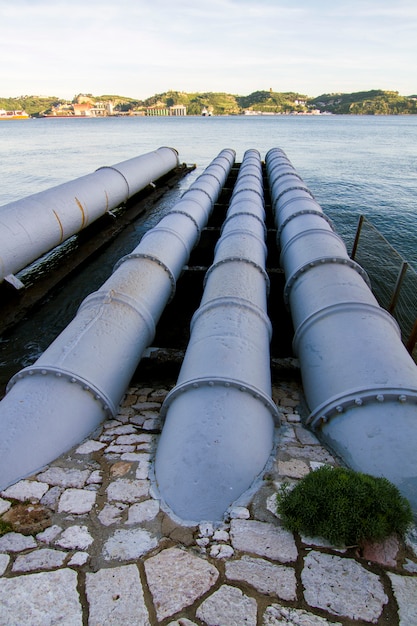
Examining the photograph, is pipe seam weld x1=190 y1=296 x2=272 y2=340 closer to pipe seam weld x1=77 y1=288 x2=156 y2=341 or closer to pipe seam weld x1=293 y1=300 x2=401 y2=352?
pipe seam weld x1=293 y1=300 x2=401 y2=352

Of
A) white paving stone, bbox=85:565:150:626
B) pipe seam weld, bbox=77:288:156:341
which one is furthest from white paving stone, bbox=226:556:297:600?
pipe seam weld, bbox=77:288:156:341

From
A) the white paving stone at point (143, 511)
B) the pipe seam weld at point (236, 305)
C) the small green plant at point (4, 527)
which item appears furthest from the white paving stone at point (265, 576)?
the pipe seam weld at point (236, 305)

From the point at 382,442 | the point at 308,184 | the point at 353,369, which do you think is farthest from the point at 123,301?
the point at 308,184

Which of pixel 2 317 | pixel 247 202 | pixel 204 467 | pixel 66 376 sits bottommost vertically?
pixel 2 317

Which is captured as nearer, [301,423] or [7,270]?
[301,423]

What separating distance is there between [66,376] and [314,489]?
360 cm

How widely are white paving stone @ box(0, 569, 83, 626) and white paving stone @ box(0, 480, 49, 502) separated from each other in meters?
1.00

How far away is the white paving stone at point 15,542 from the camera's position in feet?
12.6

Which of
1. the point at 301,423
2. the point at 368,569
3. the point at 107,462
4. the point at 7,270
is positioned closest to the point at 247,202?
the point at 7,270

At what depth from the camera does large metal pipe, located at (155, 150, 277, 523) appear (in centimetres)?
424

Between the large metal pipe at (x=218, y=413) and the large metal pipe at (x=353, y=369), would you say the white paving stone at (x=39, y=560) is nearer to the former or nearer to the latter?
the large metal pipe at (x=218, y=413)

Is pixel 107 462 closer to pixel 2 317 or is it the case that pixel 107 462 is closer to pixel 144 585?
pixel 144 585

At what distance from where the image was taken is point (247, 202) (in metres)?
13.9

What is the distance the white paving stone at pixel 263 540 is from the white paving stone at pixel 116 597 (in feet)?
3.27
